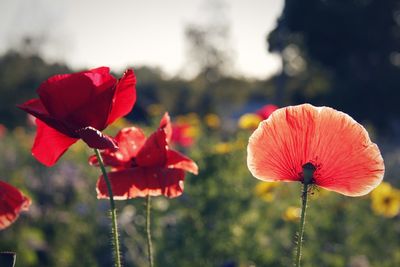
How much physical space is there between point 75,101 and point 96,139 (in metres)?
0.12

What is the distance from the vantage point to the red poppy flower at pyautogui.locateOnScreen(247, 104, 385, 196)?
803 mm

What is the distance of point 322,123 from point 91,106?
1.24ft

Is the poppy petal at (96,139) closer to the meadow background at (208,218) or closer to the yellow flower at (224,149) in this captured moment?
the meadow background at (208,218)

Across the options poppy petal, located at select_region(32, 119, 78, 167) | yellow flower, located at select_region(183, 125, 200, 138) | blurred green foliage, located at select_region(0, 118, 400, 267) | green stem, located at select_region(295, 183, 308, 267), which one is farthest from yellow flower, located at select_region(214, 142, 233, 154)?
green stem, located at select_region(295, 183, 308, 267)

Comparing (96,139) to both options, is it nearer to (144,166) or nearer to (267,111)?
(144,166)

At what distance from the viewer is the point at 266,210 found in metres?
4.55

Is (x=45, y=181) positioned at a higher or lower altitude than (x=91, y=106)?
higher

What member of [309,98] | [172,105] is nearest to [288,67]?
[309,98]

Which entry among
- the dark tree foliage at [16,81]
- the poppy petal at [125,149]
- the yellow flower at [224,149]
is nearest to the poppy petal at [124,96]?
the poppy petal at [125,149]

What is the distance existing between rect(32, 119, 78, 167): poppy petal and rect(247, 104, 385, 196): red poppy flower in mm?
373

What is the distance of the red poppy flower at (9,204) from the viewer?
880 mm

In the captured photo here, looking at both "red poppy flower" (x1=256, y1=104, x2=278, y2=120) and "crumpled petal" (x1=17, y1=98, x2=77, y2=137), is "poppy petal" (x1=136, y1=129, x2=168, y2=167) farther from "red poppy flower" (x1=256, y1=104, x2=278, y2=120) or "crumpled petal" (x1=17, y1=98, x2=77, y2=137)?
"red poppy flower" (x1=256, y1=104, x2=278, y2=120)

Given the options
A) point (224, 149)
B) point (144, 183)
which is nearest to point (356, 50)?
point (224, 149)

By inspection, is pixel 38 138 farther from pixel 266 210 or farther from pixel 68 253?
pixel 266 210
